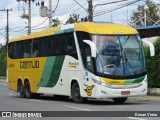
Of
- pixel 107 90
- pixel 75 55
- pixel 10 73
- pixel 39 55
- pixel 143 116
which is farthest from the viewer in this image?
pixel 10 73

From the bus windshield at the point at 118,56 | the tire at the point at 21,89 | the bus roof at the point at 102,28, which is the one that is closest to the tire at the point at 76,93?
the bus windshield at the point at 118,56

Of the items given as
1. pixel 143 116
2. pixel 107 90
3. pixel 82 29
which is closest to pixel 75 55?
pixel 82 29

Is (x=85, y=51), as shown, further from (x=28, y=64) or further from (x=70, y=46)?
(x=28, y=64)

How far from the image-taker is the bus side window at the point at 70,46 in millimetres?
21112

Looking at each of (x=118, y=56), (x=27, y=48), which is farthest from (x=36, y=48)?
(x=118, y=56)

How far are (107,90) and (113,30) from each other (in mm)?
2777

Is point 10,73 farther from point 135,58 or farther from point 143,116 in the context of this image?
point 143,116

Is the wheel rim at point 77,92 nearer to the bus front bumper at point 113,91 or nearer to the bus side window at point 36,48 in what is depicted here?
the bus front bumper at point 113,91

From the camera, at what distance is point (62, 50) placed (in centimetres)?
2227

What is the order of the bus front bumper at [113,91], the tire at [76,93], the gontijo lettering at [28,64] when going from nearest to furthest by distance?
the bus front bumper at [113,91] → the tire at [76,93] → the gontijo lettering at [28,64]

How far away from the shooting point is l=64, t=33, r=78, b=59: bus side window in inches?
831

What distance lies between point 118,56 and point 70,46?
2637 mm

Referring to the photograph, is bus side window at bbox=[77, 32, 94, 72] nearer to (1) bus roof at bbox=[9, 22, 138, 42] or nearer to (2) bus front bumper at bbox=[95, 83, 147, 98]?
(1) bus roof at bbox=[9, 22, 138, 42]

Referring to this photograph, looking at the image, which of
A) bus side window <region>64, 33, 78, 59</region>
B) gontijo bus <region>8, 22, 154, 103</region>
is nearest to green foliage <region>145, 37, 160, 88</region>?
gontijo bus <region>8, 22, 154, 103</region>
